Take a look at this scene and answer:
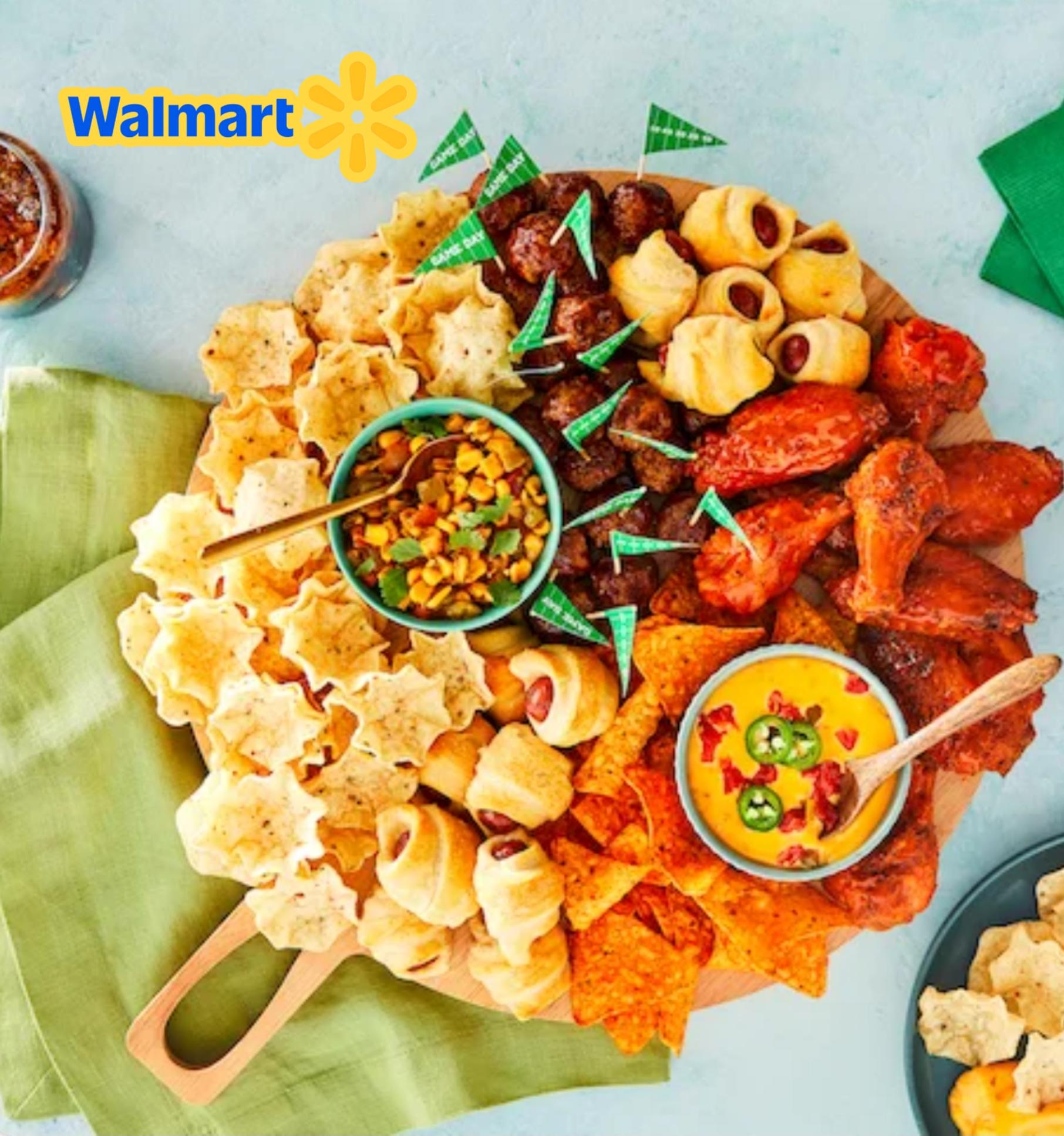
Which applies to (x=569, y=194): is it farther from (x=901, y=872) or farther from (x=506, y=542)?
(x=901, y=872)

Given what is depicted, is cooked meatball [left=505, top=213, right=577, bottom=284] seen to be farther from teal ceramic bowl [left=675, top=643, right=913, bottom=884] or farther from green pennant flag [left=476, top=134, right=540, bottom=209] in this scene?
teal ceramic bowl [left=675, top=643, right=913, bottom=884]

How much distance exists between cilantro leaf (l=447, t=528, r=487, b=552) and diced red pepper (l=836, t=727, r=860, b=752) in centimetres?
93

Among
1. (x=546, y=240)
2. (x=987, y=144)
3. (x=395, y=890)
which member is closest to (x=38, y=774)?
(x=395, y=890)

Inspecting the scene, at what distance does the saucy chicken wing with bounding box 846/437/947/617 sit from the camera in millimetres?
2930

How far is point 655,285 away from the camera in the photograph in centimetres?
303

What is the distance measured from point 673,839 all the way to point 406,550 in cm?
90

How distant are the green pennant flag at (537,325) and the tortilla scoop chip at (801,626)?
84 cm

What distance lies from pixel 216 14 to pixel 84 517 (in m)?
1.44

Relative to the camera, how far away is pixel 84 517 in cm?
350

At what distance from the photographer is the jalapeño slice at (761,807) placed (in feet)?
9.97

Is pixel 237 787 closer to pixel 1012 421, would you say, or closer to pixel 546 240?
pixel 546 240

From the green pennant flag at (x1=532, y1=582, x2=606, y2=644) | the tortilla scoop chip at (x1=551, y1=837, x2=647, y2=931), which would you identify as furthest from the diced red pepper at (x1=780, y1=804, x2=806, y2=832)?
the green pennant flag at (x1=532, y1=582, x2=606, y2=644)

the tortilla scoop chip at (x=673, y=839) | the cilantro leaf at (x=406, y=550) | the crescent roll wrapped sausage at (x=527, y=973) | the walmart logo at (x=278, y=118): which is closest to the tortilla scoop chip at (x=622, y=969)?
the crescent roll wrapped sausage at (x=527, y=973)

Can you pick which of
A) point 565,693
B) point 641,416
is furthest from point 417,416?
point 565,693
